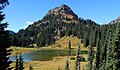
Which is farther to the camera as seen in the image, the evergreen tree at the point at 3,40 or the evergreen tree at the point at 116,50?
the evergreen tree at the point at 116,50

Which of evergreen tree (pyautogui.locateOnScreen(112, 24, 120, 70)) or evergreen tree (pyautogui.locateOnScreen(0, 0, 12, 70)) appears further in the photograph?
evergreen tree (pyautogui.locateOnScreen(112, 24, 120, 70))

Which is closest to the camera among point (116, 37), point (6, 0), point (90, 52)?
point (6, 0)

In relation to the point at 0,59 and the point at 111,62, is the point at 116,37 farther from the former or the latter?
the point at 0,59

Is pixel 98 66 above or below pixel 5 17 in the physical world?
below

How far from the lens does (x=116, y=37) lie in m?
51.2

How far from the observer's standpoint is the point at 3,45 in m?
24.8

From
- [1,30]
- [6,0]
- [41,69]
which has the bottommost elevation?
[41,69]

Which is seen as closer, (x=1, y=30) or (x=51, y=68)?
(x=1, y=30)

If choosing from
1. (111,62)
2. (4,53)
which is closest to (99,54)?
(111,62)

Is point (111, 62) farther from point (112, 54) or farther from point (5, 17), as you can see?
point (5, 17)

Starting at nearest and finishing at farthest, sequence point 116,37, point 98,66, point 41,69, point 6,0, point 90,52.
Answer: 1. point 6,0
2. point 116,37
3. point 90,52
4. point 98,66
5. point 41,69

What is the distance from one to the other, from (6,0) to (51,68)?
111632 millimetres

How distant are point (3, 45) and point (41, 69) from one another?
361ft

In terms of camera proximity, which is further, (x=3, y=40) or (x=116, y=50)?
(x=116, y=50)
